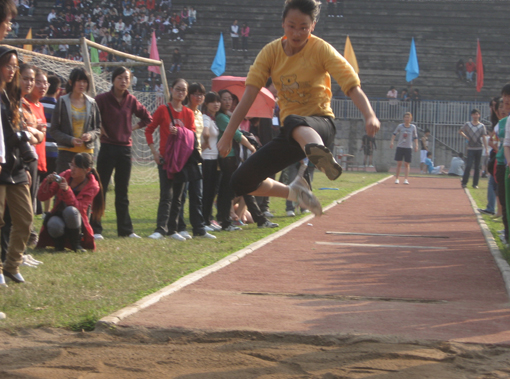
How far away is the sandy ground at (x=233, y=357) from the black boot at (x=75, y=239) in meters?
2.89

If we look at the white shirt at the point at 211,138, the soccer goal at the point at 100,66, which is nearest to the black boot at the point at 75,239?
the white shirt at the point at 211,138

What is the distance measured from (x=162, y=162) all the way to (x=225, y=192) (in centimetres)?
132

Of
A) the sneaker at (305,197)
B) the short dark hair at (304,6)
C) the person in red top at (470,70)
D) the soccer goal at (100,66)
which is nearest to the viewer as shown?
the short dark hair at (304,6)

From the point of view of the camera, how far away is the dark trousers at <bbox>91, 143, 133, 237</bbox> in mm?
8352

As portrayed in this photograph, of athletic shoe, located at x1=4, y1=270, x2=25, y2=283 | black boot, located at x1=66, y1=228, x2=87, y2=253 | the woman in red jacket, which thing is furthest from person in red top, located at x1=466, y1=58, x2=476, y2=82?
athletic shoe, located at x1=4, y1=270, x2=25, y2=283

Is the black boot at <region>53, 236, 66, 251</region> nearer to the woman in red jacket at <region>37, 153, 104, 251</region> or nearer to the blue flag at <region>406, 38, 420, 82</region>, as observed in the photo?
the woman in red jacket at <region>37, 153, 104, 251</region>

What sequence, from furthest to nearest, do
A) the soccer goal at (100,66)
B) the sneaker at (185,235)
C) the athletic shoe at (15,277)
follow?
the soccer goal at (100,66) → the sneaker at (185,235) → the athletic shoe at (15,277)

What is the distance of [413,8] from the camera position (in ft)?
128

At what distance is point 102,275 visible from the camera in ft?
20.1

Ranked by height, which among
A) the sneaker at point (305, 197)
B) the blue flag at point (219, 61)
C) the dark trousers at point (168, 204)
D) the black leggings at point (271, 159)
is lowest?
the dark trousers at point (168, 204)

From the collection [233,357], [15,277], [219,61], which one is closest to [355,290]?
[233,357]

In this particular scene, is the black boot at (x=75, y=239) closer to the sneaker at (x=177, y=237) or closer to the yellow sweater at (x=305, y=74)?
the sneaker at (x=177, y=237)

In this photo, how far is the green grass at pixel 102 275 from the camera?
191 inches

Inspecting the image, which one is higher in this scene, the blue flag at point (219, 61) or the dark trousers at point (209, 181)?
the blue flag at point (219, 61)
